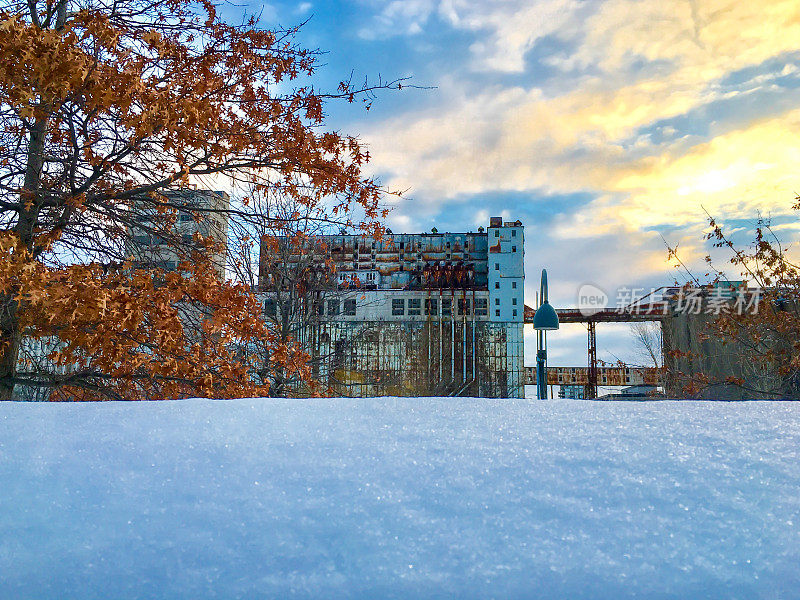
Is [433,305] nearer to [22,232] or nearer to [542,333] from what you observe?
[542,333]

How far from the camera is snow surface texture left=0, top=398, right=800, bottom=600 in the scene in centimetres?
82

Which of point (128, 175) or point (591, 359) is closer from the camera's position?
point (128, 175)

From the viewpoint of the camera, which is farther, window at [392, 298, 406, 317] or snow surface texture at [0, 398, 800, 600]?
window at [392, 298, 406, 317]

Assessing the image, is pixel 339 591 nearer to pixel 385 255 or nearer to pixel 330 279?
pixel 330 279

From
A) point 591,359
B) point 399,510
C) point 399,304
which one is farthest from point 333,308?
point 399,304

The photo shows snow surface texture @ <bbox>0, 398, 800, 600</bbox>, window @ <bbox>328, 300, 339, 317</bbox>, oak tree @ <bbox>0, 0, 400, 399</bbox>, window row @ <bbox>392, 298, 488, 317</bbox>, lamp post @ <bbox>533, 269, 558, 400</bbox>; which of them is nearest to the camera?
snow surface texture @ <bbox>0, 398, 800, 600</bbox>

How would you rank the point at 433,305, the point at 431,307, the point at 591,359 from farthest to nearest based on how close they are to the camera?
the point at 433,305, the point at 431,307, the point at 591,359

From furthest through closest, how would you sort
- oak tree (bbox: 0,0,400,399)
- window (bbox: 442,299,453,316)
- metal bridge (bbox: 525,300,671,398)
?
window (bbox: 442,299,453,316) < metal bridge (bbox: 525,300,671,398) < oak tree (bbox: 0,0,400,399)

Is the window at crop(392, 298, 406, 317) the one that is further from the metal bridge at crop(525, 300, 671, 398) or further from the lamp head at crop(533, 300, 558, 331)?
the lamp head at crop(533, 300, 558, 331)

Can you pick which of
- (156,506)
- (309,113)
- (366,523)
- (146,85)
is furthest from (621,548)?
(309,113)

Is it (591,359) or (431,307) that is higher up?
(431,307)

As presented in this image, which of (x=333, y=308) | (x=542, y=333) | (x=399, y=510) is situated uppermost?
(x=333, y=308)

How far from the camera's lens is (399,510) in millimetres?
980

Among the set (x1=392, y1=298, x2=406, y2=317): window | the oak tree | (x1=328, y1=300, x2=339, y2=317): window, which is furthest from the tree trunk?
(x1=392, y1=298, x2=406, y2=317): window
